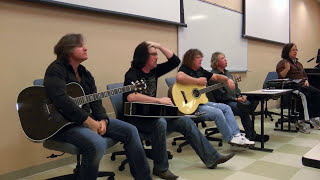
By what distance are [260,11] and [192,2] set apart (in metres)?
2.38

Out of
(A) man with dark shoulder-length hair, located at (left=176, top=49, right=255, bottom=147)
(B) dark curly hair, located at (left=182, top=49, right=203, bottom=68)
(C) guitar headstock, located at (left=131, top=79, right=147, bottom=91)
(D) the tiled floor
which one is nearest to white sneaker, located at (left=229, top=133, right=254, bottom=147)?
(A) man with dark shoulder-length hair, located at (left=176, top=49, right=255, bottom=147)

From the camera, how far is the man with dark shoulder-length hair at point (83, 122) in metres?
1.75

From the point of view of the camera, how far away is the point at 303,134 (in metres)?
3.89

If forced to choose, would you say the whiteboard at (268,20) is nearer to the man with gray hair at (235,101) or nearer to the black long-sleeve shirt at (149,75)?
the man with gray hair at (235,101)

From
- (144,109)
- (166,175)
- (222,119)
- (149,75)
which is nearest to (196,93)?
(222,119)

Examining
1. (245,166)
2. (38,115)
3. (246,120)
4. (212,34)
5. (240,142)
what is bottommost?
(245,166)

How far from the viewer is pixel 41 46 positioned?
8.02ft

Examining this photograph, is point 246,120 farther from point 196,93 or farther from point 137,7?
point 137,7

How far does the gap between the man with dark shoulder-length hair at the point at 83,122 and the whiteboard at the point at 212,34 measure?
6.54ft

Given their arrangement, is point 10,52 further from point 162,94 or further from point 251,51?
point 251,51

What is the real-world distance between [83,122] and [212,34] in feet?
10.2

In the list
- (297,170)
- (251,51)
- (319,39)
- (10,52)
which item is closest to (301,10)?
(319,39)

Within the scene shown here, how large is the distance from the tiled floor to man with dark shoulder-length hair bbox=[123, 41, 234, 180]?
143 millimetres

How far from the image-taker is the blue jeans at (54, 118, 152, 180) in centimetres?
174
